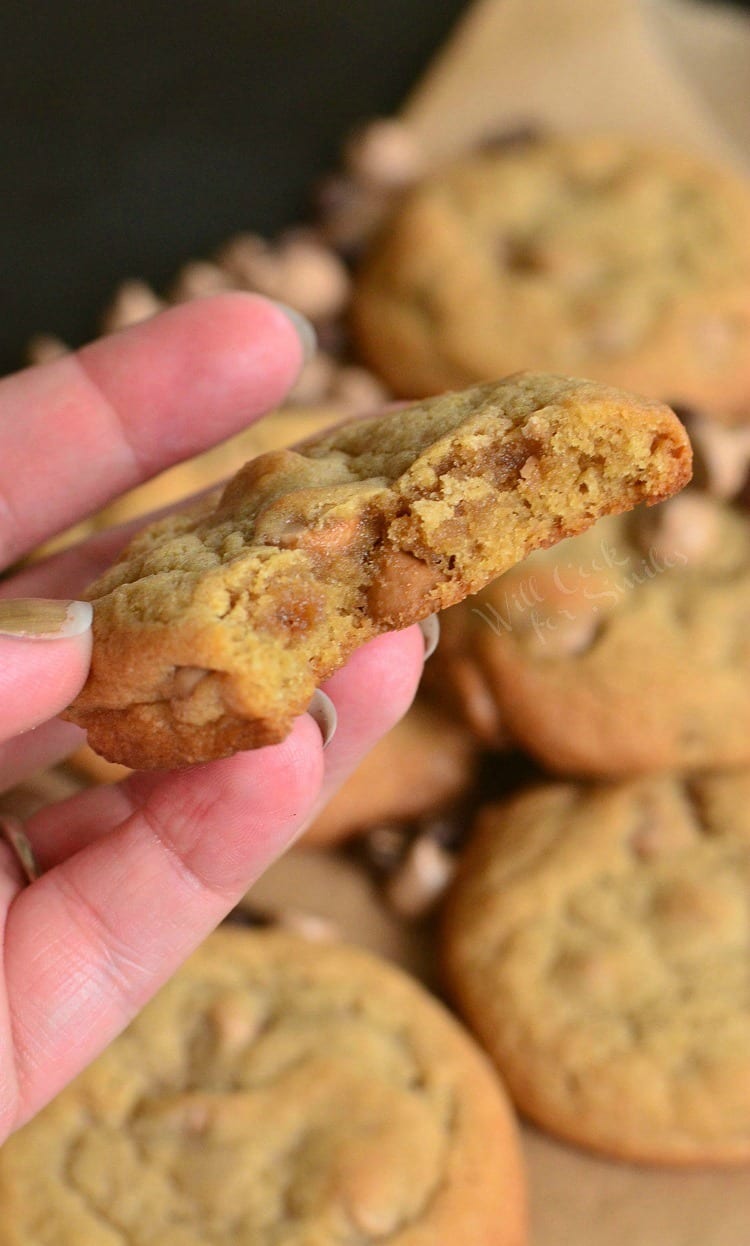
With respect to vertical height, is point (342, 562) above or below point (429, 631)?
Answer: above

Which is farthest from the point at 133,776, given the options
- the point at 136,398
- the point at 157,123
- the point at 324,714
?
the point at 157,123

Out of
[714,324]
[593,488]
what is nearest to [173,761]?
[593,488]

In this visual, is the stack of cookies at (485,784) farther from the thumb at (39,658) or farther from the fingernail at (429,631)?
the fingernail at (429,631)

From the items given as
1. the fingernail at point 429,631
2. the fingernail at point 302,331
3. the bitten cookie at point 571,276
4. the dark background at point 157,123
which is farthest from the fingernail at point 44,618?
the dark background at point 157,123

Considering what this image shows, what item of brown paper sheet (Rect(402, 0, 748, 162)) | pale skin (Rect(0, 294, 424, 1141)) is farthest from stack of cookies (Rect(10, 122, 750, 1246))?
brown paper sheet (Rect(402, 0, 748, 162))

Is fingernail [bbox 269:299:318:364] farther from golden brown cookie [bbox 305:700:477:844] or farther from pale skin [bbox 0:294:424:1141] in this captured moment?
golden brown cookie [bbox 305:700:477:844]

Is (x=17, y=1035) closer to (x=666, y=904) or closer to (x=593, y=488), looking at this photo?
(x=593, y=488)

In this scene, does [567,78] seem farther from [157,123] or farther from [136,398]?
[136,398]
